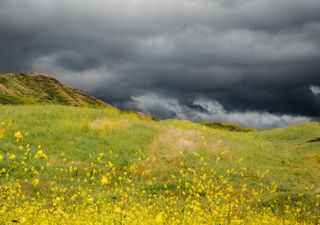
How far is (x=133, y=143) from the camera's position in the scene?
33031 millimetres

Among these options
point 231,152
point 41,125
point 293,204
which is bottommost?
point 293,204

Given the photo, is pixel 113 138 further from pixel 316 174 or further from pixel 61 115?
pixel 316 174

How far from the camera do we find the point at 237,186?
24.9m

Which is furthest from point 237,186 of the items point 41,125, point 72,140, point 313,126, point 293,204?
point 313,126

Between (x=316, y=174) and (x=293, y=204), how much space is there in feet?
44.6

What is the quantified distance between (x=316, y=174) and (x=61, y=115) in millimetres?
21863

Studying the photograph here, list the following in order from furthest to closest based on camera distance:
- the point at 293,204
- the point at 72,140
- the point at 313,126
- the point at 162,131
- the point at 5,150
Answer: the point at 313,126
the point at 162,131
the point at 72,140
the point at 5,150
the point at 293,204

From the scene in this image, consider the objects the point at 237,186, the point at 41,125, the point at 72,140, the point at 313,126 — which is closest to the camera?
the point at 237,186

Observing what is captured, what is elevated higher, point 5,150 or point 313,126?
point 313,126

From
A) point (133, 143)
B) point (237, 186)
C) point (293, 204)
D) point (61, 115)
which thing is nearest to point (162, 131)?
point (133, 143)

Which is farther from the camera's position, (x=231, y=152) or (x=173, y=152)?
(x=231, y=152)

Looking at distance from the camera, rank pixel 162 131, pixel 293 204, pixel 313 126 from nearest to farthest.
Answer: pixel 293 204
pixel 162 131
pixel 313 126

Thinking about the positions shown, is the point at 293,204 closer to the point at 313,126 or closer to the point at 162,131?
the point at 162,131

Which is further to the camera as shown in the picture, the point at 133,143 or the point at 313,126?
the point at 313,126
